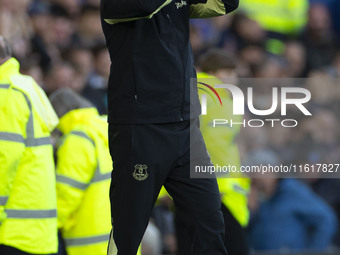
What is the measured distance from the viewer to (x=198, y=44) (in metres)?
10.1

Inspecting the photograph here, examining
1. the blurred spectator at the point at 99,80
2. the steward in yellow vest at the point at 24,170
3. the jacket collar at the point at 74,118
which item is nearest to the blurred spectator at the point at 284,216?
the blurred spectator at the point at 99,80

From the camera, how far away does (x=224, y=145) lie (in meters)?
6.61

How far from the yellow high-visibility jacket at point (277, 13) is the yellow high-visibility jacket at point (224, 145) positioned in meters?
4.25

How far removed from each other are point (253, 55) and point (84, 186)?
540 centimetres

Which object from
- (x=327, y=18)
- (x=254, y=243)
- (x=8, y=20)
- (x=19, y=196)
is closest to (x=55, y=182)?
(x=19, y=196)

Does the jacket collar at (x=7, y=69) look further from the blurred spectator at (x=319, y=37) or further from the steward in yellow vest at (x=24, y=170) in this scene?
the blurred spectator at (x=319, y=37)

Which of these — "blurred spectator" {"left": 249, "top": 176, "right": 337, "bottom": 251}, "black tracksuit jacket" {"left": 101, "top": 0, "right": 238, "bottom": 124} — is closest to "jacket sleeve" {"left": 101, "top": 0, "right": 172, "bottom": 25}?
"black tracksuit jacket" {"left": 101, "top": 0, "right": 238, "bottom": 124}

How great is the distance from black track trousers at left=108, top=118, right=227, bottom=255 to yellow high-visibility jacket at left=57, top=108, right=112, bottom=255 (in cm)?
112

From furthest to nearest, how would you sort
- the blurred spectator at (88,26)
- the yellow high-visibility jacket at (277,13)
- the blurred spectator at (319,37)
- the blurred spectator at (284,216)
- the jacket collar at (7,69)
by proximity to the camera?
1. the blurred spectator at (319,37)
2. the yellow high-visibility jacket at (277,13)
3. the blurred spectator at (88,26)
4. the blurred spectator at (284,216)
5. the jacket collar at (7,69)

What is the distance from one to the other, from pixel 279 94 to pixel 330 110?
70 centimetres

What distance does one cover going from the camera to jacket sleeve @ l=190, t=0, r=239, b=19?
15.6 ft

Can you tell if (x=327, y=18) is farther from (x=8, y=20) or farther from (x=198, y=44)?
(x=8, y=20)

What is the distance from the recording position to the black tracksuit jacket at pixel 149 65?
180 inches

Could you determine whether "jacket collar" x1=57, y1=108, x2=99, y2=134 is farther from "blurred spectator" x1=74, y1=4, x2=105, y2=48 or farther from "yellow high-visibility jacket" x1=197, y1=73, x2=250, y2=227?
"blurred spectator" x1=74, y1=4, x2=105, y2=48
